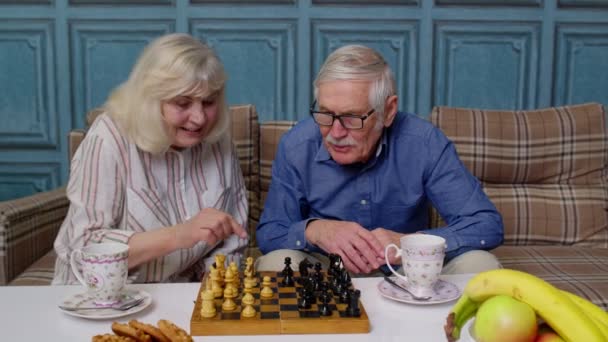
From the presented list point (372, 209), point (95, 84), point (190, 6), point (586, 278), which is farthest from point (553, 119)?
point (95, 84)

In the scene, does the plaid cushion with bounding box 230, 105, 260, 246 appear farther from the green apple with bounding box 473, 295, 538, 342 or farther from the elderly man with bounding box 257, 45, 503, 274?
the green apple with bounding box 473, 295, 538, 342

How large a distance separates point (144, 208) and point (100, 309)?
20.0 inches

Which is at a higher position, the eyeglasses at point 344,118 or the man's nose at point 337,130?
the eyeglasses at point 344,118

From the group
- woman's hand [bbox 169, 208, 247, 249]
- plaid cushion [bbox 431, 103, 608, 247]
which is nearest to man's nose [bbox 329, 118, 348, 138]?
woman's hand [bbox 169, 208, 247, 249]

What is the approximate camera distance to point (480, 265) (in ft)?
5.29

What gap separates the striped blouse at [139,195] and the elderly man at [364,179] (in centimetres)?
20

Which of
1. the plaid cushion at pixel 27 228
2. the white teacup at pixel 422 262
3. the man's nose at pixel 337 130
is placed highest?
the man's nose at pixel 337 130

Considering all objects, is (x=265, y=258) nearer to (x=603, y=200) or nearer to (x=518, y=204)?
(x=518, y=204)

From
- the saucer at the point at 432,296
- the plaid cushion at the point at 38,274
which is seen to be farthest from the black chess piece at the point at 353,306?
the plaid cushion at the point at 38,274

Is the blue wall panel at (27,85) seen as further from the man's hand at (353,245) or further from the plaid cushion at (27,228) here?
the man's hand at (353,245)

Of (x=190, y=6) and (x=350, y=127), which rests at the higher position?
(x=190, y=6)

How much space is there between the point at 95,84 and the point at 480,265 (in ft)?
6.48

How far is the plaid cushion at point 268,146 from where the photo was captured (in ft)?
8.03

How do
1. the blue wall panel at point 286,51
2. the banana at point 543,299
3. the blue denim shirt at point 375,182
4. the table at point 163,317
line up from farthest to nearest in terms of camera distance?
the blue wall panel at point 286,51 < the blue denim shirt at point 375,182 < the table at point 163,317 < the banana at point 543,299
